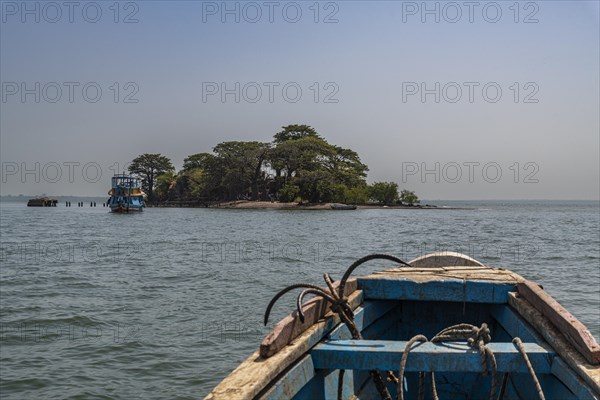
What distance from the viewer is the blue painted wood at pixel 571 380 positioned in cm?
Answer: 275

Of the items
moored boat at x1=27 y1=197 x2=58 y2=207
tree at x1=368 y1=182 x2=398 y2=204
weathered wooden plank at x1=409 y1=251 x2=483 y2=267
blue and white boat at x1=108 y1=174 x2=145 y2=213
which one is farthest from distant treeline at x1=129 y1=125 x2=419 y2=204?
weathered wooden plank at x1=409 y1=251 x2=483 y2=267

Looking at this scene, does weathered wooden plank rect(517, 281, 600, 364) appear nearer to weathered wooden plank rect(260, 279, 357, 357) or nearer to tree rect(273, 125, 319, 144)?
weathered wooden plank rect(260, 279, 357, 357)

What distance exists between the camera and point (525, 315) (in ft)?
13.0

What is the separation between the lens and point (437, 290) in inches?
178

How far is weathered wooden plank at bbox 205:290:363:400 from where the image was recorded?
2361 mm

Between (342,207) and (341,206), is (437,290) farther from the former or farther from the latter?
(342,207)

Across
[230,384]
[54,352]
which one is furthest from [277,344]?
[54,352]

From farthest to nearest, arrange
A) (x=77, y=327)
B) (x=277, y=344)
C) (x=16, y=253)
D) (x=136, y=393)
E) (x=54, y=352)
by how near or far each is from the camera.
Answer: (x=16, y=253)
(x=77, y=327)
(x=54, y=352)
(x=136, y=393)
(x=277, y=344)

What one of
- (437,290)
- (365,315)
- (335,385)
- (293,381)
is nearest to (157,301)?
(365,315)

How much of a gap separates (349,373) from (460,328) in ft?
2.90

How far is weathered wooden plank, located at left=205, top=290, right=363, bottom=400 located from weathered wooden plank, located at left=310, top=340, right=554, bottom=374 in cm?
12

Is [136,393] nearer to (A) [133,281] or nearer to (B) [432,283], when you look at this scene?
(B) [432,283]

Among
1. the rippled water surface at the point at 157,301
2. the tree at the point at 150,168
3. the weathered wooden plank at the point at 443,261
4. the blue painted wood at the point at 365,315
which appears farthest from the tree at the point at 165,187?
the blue painted wood at the point at 365,315

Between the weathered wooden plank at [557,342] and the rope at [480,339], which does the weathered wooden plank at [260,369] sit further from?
the weathered wooden plank at [557,342]
